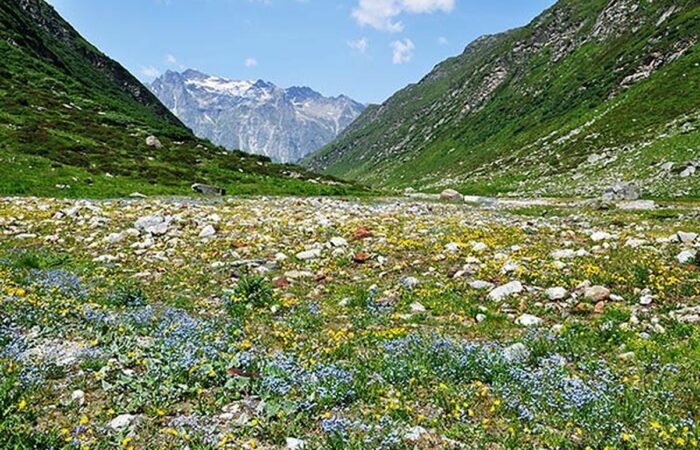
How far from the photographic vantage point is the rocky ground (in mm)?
5820

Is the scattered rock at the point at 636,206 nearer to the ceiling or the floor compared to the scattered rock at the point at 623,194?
nearer to the ceiling

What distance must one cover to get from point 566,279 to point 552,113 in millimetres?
122840

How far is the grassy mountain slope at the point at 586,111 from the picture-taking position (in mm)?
53312

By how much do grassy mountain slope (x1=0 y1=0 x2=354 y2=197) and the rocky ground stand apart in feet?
81.3

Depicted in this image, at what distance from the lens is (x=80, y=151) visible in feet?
154

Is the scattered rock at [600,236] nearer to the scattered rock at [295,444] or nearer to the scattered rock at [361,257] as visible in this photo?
the scattered rock at [361,257]

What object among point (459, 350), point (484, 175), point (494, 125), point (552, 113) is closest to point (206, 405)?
point (459, 350)

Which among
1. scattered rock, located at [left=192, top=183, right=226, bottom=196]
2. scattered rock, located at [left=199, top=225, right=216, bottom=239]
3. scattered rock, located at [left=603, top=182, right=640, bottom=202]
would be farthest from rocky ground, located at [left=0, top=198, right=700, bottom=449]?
scattered rock, located at [left=192, top=183, right=226, bottom=196]

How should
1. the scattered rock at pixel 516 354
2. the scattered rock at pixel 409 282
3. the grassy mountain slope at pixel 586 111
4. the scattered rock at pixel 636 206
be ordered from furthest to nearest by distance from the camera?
1. the grassy mountain slope at pixel 586 111
2. the scattered rock at pixel 636 206
3. the scattered rock at pixel 409 282
4. the scattered rock at pixel 516 354

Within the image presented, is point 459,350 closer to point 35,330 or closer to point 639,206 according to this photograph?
point 35,330

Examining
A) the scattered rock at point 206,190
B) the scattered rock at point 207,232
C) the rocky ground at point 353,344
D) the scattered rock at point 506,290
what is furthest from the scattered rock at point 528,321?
the scattered rock at point 206,190

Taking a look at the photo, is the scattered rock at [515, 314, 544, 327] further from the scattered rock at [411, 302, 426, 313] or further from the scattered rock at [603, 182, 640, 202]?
the scattered rock at [603, 182, 640, 202]

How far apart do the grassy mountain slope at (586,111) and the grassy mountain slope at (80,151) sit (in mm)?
30135

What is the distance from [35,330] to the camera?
844 cm
